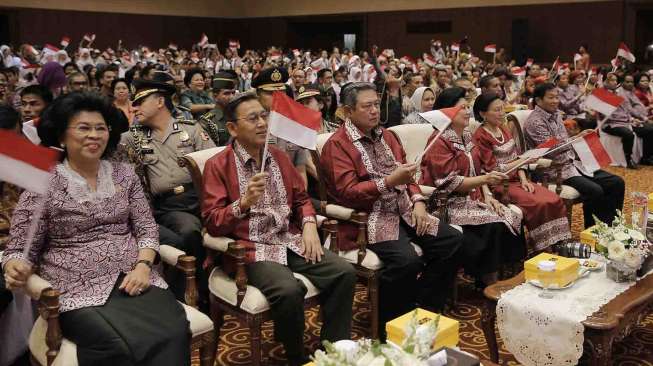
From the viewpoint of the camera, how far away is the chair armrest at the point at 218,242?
2.82 metres

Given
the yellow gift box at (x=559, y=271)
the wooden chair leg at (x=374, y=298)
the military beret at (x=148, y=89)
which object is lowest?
the wooden chair leg at (x=374, y=298)

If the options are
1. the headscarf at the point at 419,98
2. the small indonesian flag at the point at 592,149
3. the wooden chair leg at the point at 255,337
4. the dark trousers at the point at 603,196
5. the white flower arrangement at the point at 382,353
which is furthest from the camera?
the headscarf at the point at 419,98

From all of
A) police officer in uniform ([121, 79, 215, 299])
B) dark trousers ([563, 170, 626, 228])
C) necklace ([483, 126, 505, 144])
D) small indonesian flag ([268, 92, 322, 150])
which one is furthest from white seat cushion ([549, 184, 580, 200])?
police officer in uniform ([121, 79, 215, 299])

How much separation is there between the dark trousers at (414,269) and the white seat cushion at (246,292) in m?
0.51

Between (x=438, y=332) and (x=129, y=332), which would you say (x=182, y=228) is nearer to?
(x=129, y=332)

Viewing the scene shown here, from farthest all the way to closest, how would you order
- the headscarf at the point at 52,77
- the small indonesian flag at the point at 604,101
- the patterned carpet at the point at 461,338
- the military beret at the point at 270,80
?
the headscarf at the point at 52,77 → the military beret at the point at 270,80 → the small indonesian flag at the point at 604,101 → the patterned carpet at the point at 461,338

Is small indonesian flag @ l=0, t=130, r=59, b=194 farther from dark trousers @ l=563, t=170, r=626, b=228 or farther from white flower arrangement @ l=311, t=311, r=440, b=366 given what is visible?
dark trousers @ l=563, t=170, r=626, b=228

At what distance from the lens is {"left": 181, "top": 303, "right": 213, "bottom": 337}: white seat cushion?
2.43 metres

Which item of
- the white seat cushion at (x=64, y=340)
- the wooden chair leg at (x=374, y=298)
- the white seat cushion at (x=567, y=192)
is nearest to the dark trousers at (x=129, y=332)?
the white seat cushion at (x=64, y=340)

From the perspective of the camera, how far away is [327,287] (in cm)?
287

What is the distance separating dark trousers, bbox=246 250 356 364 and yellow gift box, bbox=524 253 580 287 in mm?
761

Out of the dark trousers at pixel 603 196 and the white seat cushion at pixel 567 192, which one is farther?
the dark trousers at pixel 603 196

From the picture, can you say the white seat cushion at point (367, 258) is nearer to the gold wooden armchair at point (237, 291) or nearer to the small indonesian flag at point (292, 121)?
the gold wooden armchair at point (237, 291)

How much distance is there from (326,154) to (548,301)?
1.33 meters
